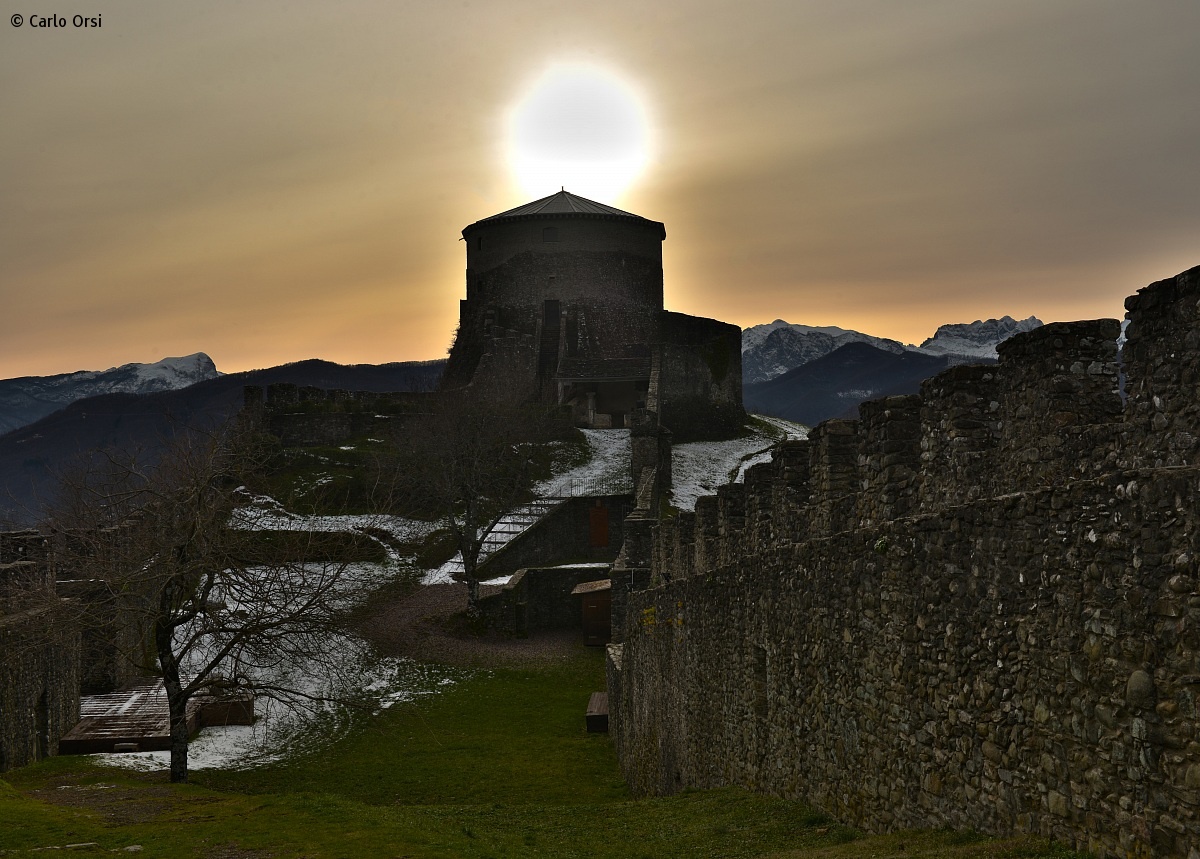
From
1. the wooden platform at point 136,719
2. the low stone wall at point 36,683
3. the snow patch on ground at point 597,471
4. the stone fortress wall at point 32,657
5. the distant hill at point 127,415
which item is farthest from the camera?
the distant hill at point 127,415

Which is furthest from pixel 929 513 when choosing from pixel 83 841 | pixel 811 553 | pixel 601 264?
pixel 601 264

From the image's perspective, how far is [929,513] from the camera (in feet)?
23.5

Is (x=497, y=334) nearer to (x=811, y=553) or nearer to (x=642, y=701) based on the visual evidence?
(x=642, y=701)

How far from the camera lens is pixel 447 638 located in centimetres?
3509

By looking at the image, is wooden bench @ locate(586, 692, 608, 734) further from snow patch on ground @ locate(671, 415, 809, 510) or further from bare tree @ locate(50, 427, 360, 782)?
snow patch on ground @ locate(671, 415, 809, 510)

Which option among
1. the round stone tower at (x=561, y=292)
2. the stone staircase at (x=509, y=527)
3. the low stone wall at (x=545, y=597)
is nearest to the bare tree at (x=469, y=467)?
the stone staircase at (x=509, y=527)

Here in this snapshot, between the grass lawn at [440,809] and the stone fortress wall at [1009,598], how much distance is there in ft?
1.25

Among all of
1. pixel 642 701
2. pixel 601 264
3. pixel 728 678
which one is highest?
pixel 601 264

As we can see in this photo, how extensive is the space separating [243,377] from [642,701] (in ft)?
434

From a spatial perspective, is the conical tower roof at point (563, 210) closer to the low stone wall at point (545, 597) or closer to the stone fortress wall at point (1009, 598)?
the low stone wall at point (545, 597)

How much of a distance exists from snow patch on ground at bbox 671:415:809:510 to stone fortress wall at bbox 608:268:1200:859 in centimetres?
3393

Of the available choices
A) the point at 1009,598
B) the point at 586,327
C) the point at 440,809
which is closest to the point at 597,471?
the point at 586,327

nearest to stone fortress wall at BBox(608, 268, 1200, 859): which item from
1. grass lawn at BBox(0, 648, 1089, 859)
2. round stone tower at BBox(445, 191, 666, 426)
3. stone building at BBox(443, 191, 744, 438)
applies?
grass lawn at BBox(0, 648, 1089, 859)

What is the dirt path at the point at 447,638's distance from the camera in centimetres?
3353
